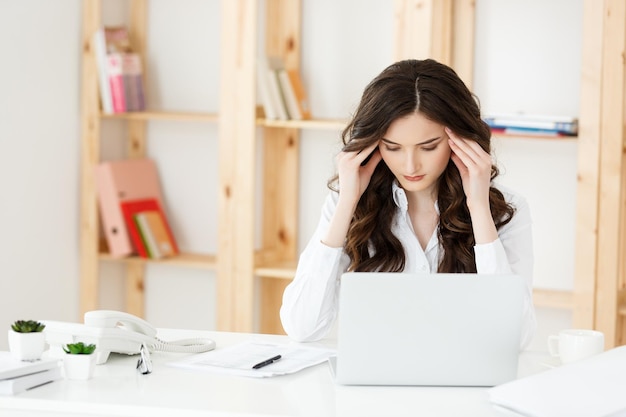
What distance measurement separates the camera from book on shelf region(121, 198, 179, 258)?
412 centimetres

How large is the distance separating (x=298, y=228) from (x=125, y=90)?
0.92 metres

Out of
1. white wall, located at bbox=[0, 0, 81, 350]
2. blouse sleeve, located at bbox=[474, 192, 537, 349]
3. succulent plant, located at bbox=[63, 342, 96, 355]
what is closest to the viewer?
succulent plant, located at bbox=[63, 342, 96, 355]

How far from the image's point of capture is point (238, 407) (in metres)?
1.73

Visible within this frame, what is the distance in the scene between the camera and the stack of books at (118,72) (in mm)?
4043

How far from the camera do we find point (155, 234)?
418 centimetres

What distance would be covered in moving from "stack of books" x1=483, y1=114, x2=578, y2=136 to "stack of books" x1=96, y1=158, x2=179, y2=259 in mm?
1478

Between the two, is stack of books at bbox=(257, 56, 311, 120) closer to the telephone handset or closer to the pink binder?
the pink binder

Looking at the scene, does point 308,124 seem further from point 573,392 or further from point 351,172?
point 573,392

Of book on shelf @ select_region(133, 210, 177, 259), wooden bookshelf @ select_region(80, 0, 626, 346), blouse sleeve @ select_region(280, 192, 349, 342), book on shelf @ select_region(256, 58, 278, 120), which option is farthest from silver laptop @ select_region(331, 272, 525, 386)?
book on shelf @ select_region(133, 210, 177, 259)

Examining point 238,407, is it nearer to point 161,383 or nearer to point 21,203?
point 161,383

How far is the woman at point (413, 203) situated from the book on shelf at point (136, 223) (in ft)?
5.51

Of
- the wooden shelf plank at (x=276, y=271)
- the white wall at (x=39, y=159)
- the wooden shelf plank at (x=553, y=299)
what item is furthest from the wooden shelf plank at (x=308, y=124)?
the wooden shelf plank at (x=553, y=299)

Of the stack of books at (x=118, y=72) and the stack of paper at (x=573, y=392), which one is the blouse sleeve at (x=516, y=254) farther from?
the stack of books at (x=118, y=72)

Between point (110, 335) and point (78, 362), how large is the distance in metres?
0.15
